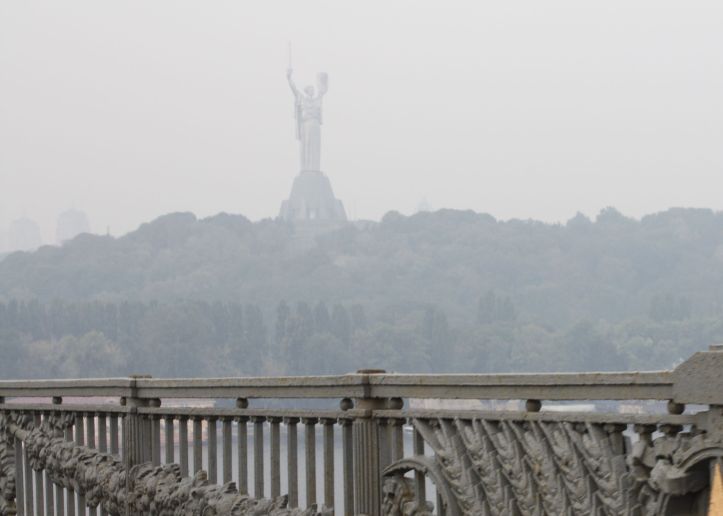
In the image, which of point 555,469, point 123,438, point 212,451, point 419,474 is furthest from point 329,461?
point 123,438

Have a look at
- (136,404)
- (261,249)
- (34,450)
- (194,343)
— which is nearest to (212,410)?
(136,404)

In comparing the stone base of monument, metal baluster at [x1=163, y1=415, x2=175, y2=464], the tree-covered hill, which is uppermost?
the stone base of monument

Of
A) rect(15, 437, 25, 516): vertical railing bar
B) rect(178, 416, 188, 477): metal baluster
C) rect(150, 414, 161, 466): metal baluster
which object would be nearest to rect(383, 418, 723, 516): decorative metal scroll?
rect(178, 416, 188, 477): metal baluster

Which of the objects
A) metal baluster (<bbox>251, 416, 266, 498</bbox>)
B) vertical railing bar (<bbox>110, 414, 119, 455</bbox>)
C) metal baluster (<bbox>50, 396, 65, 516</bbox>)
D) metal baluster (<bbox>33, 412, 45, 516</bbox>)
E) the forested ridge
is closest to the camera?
metal baluster (<bbox>251, 416, 266, 498</bbox>)

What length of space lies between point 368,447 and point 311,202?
132519mm

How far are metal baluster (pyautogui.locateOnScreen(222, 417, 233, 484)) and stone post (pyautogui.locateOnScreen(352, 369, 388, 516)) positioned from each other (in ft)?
3.39

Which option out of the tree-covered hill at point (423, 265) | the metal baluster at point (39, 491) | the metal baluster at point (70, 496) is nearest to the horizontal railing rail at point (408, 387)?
the metal baluster at point (70, 496)

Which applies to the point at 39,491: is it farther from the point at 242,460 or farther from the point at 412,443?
the point at 412,443

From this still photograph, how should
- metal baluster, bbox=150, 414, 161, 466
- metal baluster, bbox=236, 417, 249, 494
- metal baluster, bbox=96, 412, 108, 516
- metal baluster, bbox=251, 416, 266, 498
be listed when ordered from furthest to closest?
metal baluster, bbox=96, 412, 108, 516 < metal baluster, bbox=150, 414, 161, 466 < metal baluster, bbox=236, 417, 249, 494 < metal baluster, bbox=251, 416, 266, 498

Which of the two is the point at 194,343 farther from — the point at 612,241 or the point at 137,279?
the point at 612,241

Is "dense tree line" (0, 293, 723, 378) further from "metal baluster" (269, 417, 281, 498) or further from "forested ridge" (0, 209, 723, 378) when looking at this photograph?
"metal baluster" (269, 417, 281, 498)

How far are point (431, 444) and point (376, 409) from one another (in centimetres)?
41

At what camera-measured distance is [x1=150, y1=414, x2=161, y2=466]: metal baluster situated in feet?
23.5

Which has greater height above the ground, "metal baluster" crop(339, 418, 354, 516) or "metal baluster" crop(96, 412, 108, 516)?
"metal baluster" crop(96, 412, 108, 516)
